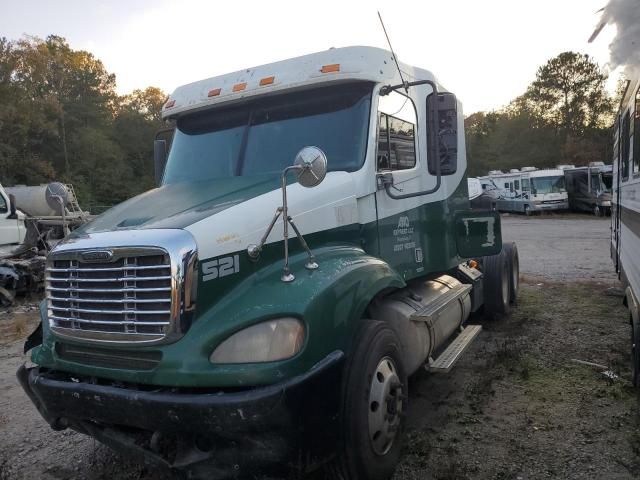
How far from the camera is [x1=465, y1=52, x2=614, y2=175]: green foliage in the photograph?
42781mm

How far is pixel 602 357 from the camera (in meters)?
5.50

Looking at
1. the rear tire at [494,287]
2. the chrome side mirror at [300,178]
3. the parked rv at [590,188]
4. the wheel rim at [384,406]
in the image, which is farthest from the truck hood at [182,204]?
the parked rv at [590,188]

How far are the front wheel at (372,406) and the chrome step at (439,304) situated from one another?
0.66 metres

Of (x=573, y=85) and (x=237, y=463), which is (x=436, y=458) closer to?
(x=237, y=463)

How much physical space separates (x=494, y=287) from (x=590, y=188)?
81.7 ft

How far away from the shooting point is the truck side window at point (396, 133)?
166 inches

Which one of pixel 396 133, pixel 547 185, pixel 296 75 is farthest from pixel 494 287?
pixel 547 185

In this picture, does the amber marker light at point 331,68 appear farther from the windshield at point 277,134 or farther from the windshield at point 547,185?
the windshield at point 547,185

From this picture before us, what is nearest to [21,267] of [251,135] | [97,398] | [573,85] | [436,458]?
[251,135]

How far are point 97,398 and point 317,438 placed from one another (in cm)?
119

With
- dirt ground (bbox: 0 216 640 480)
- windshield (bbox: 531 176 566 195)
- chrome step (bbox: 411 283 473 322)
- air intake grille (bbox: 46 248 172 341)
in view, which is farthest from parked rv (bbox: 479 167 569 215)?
air intake grille (bbox: 46 248 172 341)

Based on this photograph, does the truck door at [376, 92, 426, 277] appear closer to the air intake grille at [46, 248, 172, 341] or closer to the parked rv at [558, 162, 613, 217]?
the air intake grille at [46, 248, 172, 341]

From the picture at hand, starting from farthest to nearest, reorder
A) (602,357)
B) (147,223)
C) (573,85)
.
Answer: (573,85), (602,357), (147,223)

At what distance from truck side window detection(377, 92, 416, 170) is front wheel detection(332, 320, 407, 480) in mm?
1523
